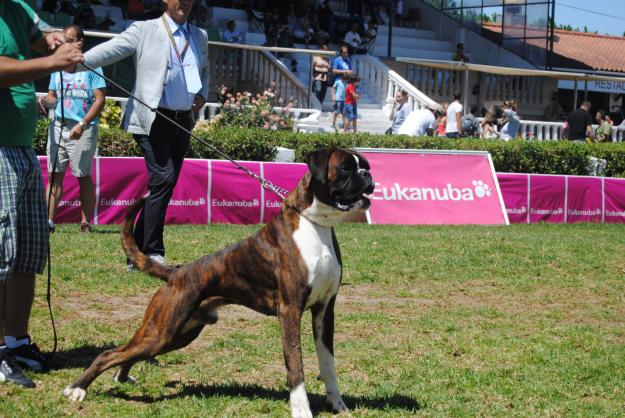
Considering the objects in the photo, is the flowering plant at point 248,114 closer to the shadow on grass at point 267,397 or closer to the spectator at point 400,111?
the spectator at point 400,111

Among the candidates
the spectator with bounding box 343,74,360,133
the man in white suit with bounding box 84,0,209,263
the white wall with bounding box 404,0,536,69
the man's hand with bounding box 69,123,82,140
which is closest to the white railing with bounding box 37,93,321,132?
the spectator with bounding box 343,74,360,133

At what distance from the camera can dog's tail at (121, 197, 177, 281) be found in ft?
17.9

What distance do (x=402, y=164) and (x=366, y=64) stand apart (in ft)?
43.2

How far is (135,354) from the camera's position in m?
5.16

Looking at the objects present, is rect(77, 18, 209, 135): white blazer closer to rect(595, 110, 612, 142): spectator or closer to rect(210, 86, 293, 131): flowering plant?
rect(210, 86, 293, 131): flowering plant

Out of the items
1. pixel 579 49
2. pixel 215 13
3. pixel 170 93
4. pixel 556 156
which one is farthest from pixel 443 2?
pixel 170 93

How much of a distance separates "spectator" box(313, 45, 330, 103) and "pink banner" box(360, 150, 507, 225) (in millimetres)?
9638

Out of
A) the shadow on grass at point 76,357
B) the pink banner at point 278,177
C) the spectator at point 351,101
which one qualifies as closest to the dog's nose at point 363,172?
the shadow on grass at point 76,357

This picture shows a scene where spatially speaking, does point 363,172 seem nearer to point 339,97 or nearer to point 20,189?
point 20,189

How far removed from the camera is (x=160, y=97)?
812 cm

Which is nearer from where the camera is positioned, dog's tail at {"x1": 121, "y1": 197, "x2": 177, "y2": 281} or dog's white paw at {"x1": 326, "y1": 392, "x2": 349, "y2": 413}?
dog's white paw at {"x1": 326, "y1": 392, "x2": 349, "y2": 413}

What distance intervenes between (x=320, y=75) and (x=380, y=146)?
318 inches

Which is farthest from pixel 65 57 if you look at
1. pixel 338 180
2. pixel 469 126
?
pixel 469 126

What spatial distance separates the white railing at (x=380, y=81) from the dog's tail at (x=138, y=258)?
70.1ft
